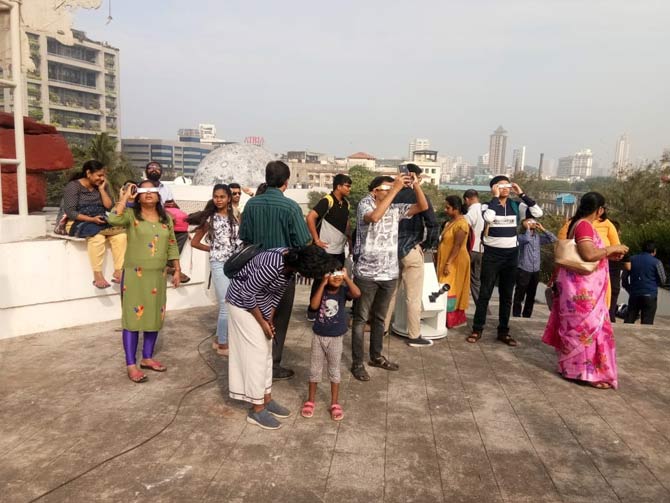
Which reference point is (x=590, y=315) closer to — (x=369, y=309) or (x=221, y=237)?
(x=369, y=309)

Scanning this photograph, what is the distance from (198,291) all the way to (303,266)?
411cm

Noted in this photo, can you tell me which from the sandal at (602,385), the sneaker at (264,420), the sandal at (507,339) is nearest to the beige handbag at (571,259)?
the sandal at (602,385)

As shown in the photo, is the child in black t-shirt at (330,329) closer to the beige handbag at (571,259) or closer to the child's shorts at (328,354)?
the child's shorts at (328,354)

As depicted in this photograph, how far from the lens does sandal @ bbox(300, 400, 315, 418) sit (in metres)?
3.68

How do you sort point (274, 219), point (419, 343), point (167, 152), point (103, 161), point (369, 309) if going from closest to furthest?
point (274, 219), point (369, 309), point (419, 343), point (103, 161), point (167, 152)

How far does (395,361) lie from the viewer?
4953 millimetres

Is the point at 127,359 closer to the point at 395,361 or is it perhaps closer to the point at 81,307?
the point at 81,307

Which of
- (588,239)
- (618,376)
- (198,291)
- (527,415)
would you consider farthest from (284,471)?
(198,291)

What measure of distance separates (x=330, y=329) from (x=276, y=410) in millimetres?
715

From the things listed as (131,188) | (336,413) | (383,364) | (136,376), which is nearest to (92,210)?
(131,188)

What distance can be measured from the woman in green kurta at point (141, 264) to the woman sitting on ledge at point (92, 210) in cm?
152

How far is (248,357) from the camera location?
3.47m

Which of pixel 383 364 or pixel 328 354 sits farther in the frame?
pixel 383 364

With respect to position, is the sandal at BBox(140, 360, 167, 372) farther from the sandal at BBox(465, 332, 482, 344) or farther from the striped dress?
the sandal at BBox(465, 332, 482, 344)
